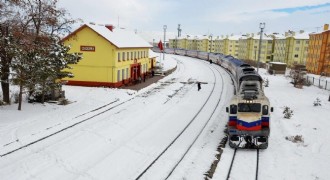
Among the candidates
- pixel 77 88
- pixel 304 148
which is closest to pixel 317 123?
pixel 304 148

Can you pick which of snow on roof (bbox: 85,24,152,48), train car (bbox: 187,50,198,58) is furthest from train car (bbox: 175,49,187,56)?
snow on roof (bbox: 85,24,152,48)

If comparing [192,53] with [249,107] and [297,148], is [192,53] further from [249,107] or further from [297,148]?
[249,107]

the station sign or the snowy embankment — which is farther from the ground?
the station sign

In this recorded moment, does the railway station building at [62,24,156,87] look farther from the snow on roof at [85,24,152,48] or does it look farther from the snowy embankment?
the snowy embankment

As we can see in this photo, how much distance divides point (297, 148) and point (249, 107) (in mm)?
3834

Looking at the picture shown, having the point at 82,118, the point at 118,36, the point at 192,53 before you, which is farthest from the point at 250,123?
the point at 192,53

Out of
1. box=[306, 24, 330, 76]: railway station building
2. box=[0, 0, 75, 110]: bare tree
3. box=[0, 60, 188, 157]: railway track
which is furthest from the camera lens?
box=[306, 24, 330, 76]: railway station building

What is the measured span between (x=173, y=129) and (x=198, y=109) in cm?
652

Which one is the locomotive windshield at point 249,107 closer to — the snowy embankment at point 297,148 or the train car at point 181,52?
the snowy embankment at point 297,148

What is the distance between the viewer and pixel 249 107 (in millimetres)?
16734

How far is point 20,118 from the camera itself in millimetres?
21406

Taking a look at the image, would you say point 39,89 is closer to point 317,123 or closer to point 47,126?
point 47,126

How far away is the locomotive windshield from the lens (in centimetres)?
1666

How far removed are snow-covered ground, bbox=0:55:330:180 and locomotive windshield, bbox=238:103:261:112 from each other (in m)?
2.47
